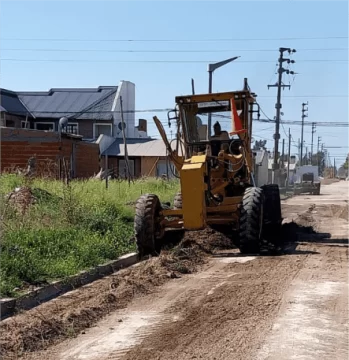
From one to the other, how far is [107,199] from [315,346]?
9.90m

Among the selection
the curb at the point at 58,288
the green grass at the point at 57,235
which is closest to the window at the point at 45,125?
the green grass at the point at 57,235

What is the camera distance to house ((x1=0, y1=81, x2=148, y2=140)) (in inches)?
1845

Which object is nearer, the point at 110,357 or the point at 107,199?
the point at 110,357

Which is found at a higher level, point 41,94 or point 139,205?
point 41,94

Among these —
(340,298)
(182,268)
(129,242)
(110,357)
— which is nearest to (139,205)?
(129,242)

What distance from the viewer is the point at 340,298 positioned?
27.0 feet

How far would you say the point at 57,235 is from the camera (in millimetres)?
11000

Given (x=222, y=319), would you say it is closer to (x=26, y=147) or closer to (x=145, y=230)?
(x=145, y=230)

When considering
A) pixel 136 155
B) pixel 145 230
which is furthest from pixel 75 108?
pixel 145 230

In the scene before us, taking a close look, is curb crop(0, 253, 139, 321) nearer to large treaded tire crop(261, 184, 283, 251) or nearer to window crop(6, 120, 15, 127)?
large treaded tire crop(261, 184, 283, 251)

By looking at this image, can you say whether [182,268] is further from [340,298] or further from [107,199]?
[107,199]

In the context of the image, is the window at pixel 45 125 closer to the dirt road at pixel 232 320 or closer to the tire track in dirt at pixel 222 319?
the dirt road at pixel 232 320

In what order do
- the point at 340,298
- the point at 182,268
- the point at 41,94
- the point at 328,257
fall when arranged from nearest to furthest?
the point at 340,298
the point at 182,268
the point at 328,257
the point at 41,94

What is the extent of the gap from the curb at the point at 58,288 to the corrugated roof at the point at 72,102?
3767 centimetres
